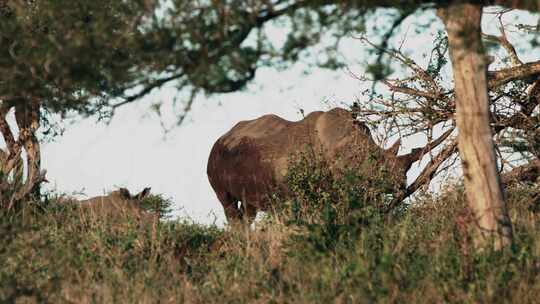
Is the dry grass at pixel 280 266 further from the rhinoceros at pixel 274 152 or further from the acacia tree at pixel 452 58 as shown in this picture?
the rhinoceros at pixel 274 152

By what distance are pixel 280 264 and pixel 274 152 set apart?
866cm

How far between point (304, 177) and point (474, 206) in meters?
6.34

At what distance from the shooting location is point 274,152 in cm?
1886

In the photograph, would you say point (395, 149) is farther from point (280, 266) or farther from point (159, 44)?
point (159, 44)

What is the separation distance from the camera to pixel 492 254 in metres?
9.49

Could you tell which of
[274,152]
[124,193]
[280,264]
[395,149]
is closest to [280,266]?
[280,264]

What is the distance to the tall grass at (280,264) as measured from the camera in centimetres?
897

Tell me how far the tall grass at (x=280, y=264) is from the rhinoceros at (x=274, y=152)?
3215mm

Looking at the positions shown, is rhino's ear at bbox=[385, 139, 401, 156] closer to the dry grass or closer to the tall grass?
the tall grass

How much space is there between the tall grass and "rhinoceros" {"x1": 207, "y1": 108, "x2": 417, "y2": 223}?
10.5 feet

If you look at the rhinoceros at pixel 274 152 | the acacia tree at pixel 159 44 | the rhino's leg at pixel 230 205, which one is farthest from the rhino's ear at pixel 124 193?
the acacia tree at pixel 159 44

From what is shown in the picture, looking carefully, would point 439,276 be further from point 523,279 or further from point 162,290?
point 162,290

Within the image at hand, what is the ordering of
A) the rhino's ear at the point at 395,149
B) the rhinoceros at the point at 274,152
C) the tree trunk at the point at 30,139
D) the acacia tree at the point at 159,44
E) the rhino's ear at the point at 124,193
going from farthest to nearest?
1. the tree trunk at the point at 30,139
2. the rhino's ear at the point at 124,193
3. the rhinoceros at the point at 274,152
4. the rhino's ear at the point at 395,149
5. the acacia tree at the point at 159,44

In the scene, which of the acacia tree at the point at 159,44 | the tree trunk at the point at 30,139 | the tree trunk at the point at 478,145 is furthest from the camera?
the tree trunk at the point at 30,139
